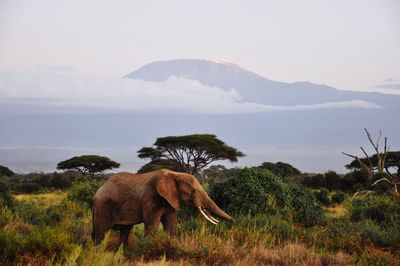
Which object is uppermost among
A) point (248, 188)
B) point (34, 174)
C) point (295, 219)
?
point (248, 188)

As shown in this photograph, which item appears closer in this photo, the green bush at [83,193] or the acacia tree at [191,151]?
the green bush at [83,193]

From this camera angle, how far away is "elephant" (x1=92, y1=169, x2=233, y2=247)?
1001 centimetres

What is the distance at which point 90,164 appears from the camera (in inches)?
1897

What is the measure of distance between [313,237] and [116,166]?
39440 mm

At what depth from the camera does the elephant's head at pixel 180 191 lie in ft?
32.9

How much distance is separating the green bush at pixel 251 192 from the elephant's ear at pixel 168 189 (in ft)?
11.8

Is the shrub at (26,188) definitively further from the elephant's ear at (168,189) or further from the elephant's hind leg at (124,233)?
the elephant's ear at (168,189)

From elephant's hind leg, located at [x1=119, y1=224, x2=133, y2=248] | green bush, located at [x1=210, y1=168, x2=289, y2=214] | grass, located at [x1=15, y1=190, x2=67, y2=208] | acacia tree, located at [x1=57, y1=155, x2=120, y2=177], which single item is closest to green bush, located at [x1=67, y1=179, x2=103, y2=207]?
grass, located at [x1=15, y1=190, x2=67, y2=208]

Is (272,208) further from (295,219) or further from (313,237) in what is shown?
(313,237)

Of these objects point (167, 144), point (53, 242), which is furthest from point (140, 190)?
point (167, 144)

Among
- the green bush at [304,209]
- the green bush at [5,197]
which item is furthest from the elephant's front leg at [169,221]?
the green bush at [5,197]

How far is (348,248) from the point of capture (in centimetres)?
972

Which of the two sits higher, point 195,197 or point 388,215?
point 195,197

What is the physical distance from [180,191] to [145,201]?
74 centimetres
